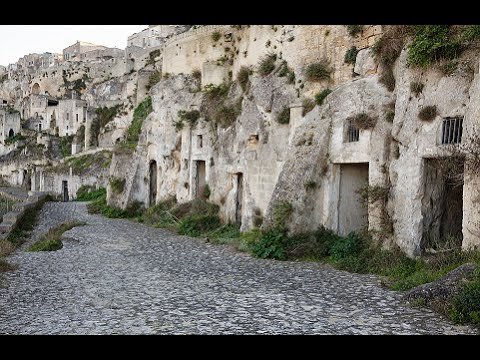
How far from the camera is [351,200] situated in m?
14.8

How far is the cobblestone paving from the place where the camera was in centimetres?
730

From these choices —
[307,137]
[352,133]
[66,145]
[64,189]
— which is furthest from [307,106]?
[66,145]

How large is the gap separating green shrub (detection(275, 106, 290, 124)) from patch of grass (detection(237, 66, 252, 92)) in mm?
3725

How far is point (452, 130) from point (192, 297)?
711 cm

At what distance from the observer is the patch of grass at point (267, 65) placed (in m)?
19.3

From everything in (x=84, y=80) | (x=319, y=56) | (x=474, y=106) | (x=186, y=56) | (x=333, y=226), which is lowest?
(x=333, y=226)

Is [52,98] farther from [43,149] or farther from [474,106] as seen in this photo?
[474,106]

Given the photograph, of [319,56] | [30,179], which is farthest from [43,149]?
[319,56]

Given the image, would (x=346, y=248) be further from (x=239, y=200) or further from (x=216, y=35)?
(x=216, y=35)

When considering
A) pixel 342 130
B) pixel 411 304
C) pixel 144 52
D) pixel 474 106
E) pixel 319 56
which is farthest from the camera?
pixel 144 52

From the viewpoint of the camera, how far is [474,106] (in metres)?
10.4

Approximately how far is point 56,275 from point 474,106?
34.0ft

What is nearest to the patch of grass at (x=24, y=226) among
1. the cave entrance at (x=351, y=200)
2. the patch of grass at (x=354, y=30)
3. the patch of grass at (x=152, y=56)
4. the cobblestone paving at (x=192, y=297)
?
the cobblestone paving at (x=192, y=297)

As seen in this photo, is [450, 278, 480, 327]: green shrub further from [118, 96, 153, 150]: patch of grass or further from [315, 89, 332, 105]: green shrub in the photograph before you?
[118, 96, 153, 150]: patch of grass
